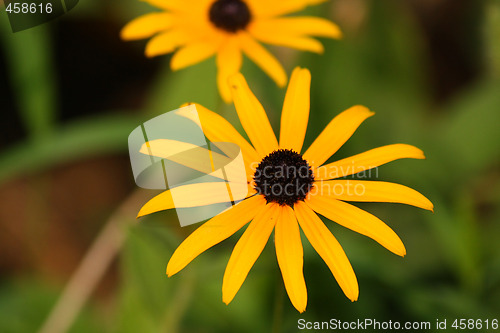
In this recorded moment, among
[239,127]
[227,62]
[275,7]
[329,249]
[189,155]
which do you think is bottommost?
[239,127]

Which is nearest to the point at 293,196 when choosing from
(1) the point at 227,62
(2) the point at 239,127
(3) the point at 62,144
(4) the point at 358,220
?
(4) the point at 358,220

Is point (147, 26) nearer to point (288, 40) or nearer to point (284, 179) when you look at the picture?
point (288, 40)

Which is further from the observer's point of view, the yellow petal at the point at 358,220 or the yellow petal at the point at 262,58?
the yellow petal at the point at 262,58

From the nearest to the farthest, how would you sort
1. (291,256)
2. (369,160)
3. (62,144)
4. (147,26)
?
(291,256) < (369,160) < (147,26) < (62,144)

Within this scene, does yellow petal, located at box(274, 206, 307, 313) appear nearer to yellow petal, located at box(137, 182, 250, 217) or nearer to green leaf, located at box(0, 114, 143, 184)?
yellow petal, located at box(137, 182, 250, 217)

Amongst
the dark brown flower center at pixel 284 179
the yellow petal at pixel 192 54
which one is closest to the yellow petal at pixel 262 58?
the yellow petal at pixel 192 54

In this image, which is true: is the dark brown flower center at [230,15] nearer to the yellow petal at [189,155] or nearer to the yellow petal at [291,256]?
the yellow petal at [189,155]

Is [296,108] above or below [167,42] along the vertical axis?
below
